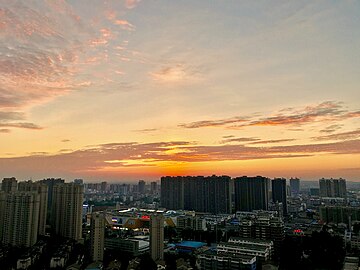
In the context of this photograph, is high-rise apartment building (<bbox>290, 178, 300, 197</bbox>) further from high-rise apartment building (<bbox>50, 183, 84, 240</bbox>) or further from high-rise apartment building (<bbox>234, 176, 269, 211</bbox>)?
high-rise apartment building (<bbox>50, 183, 84, 240</bbox>)

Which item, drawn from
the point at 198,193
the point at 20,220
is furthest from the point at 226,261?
the point at 198,193

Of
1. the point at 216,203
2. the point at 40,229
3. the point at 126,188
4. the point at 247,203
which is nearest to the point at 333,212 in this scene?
the point at 247,203

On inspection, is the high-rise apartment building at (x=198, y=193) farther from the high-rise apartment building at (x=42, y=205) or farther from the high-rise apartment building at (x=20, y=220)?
the high-rise apartment building at (x=20, y=220)

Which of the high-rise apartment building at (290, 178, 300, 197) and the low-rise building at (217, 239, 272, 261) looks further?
the high-rise apartment building at (290, 178, 300, 197)

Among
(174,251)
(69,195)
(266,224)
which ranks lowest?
(174,251)

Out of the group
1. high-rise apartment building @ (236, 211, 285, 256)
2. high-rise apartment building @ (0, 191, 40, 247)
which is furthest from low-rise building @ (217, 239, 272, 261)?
high-rise apartment building @ (0, 191, 40, 247)

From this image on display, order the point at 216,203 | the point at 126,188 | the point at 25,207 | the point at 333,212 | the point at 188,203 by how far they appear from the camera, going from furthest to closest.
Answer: the point at 126,188, the point at 188,203, the point at 216,203, the point at 333,212, the point at 25,207

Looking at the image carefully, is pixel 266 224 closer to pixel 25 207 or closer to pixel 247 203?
pixel 25 207
